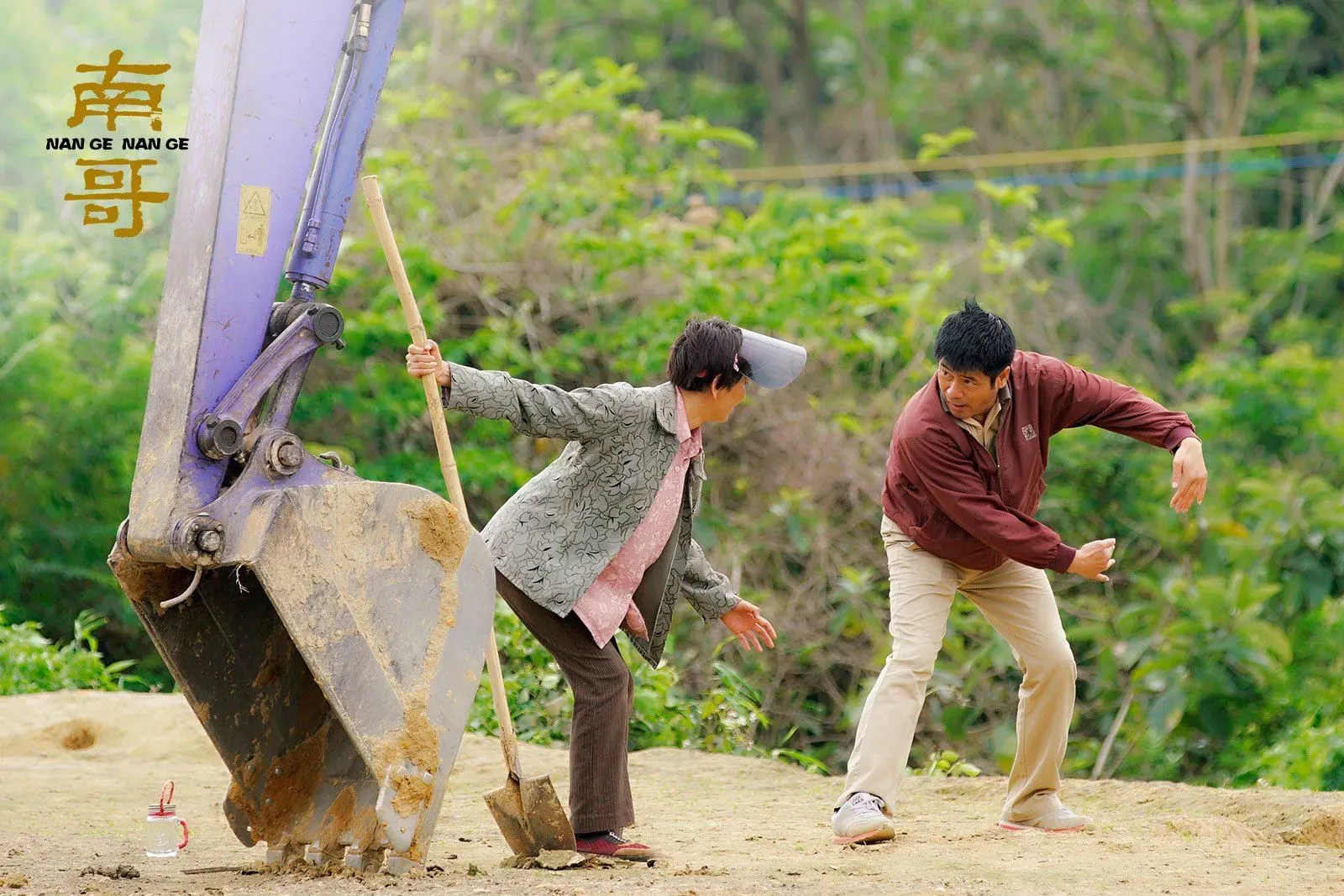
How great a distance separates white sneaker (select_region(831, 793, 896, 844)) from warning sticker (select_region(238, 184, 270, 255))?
2352 millimetres

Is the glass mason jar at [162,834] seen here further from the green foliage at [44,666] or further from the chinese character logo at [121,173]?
the chinese character logo at [121,173]

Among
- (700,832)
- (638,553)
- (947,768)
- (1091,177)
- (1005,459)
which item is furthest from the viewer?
(1091,177)

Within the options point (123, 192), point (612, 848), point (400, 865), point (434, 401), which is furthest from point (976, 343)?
point (123, 192)

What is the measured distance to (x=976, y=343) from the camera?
15.3ft

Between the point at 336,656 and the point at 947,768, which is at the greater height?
the point at 336,656

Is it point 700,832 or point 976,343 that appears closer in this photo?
point 976,343

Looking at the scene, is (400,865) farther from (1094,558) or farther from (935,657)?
(1094,558)

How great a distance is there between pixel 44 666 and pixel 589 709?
15.4 feet

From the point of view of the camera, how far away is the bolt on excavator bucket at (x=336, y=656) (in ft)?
13.1

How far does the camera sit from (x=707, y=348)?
4617 mm

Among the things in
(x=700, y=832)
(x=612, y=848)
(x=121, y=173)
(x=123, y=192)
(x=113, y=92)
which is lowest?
(x=700, y=832)

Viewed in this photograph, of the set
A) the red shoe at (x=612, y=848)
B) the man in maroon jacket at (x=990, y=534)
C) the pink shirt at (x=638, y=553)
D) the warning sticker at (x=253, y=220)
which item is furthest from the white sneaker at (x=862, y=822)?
the warning sticker at (x=253, y=220)

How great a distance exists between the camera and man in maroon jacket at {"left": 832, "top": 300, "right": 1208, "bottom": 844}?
469 centimetres

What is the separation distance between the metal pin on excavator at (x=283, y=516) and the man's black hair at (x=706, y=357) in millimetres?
794
